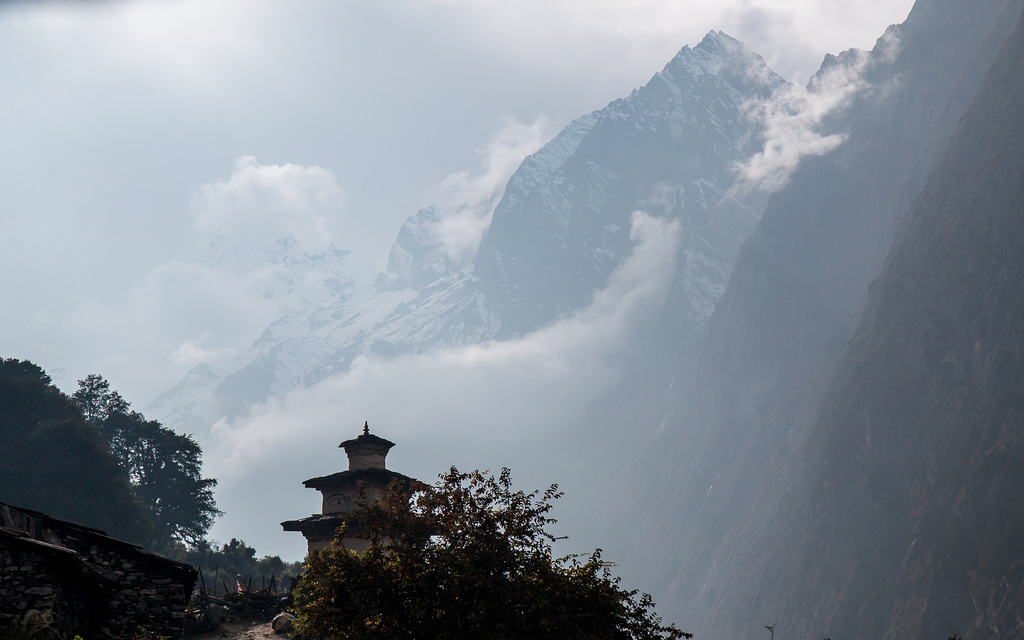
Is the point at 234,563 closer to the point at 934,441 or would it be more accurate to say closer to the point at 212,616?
the point at 212,616

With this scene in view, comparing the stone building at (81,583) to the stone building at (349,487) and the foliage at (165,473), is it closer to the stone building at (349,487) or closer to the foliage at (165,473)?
the stone building at (349,487)

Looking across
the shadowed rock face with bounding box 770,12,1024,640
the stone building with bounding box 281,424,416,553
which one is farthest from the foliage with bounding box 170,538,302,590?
the shadowed rock face with bounding box 770,12,1024,640

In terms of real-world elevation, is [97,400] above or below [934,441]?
below

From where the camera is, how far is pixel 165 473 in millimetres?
89125

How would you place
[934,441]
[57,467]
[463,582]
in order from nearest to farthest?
1. [463,582]
2. [57,467]
3. [934,441]

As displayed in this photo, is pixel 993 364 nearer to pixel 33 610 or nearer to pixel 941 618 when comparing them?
pixel 941 618

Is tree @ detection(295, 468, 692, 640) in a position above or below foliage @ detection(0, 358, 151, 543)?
below

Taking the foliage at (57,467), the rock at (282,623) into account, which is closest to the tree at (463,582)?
the rock at (282,623)

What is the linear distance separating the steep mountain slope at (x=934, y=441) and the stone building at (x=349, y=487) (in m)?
89.5

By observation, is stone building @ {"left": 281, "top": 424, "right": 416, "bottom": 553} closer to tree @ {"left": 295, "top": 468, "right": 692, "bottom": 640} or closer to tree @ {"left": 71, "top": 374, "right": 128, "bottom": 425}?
tree @ {"left": 295, "top": 468, "right": 692, "bottom": 640}

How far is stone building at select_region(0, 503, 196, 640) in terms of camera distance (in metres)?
18.5

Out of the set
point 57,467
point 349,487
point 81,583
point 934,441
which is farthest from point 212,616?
point 934,441

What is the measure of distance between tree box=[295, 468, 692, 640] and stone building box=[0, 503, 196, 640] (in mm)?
3799

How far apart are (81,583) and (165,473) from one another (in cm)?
7315
